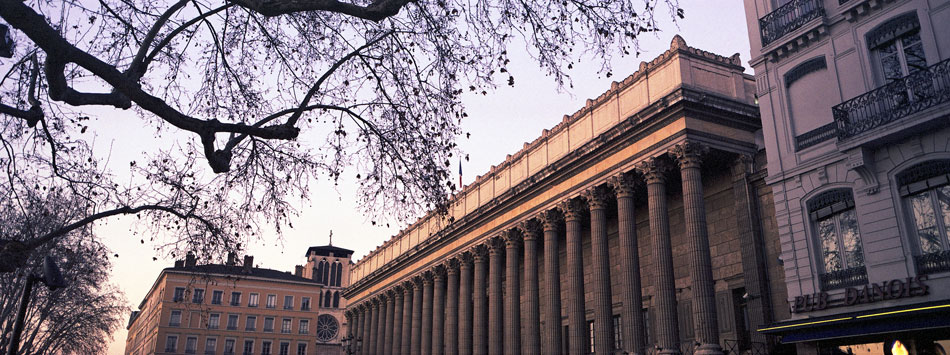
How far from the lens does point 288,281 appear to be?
94.3 metres

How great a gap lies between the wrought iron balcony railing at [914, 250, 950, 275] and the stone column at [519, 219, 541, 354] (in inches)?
922

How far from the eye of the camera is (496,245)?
147 ft

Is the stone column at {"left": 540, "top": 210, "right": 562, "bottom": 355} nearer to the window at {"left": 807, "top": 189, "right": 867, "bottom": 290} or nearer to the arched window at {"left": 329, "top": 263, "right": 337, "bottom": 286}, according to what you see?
the window at {"left": 807, "top": 189, "right": 867, "bottom": 290}

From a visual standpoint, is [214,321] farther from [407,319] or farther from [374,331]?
[407,319]

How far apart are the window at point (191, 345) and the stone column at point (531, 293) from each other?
61.4 metres

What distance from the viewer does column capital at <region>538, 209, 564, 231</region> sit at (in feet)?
126

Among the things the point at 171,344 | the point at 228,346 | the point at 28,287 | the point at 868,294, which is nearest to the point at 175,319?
the point at 171,344

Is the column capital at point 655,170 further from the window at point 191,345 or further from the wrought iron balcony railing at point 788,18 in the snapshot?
the window at point 191,345

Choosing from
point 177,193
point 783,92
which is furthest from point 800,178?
point 177,193

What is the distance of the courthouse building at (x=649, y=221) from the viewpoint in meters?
28.9

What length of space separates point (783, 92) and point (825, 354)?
26.2 ft

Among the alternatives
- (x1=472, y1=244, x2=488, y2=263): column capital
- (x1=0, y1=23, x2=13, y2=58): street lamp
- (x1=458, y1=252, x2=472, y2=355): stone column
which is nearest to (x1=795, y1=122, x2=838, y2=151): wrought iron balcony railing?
(x1=0, y1=23, x2=13, y2=58): street lamp

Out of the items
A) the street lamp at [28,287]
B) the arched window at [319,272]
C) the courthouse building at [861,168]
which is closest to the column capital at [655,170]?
the courthouse building at [861,168]

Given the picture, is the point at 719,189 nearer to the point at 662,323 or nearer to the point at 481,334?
the point at 662,323
